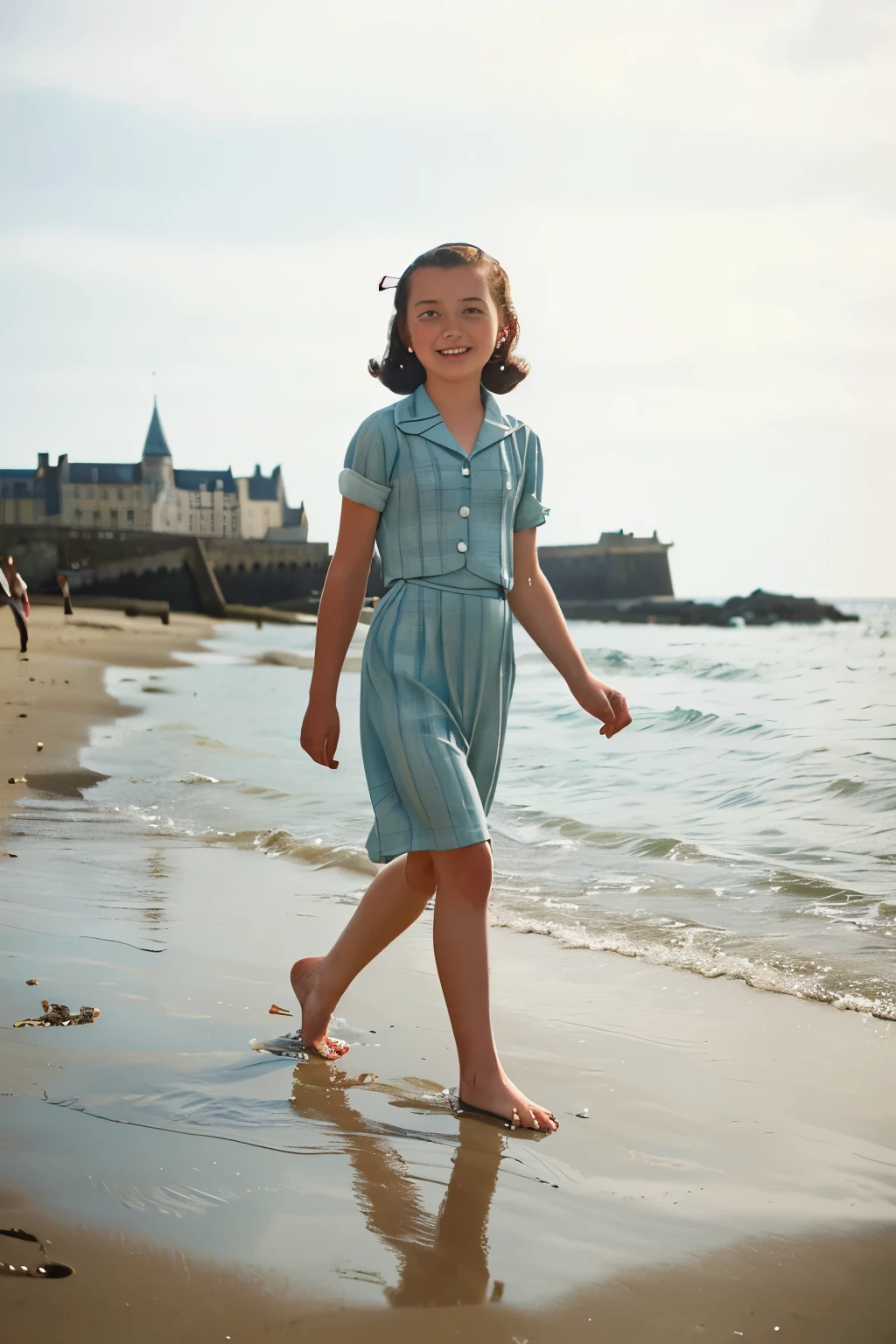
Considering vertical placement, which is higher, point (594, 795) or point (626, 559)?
point (626, 559)

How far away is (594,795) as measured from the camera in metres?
7.01

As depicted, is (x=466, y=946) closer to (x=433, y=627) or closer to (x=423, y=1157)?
(x=423, y=1157)

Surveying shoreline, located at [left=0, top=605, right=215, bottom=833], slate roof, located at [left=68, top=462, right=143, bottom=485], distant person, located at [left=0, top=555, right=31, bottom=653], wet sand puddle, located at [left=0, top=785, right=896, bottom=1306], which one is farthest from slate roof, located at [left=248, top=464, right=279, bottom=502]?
wet sand puddle, located at [left=0, top=785, right=896, bottom=1306]

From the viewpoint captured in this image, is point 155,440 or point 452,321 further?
point 155,440

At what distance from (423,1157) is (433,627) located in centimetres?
87

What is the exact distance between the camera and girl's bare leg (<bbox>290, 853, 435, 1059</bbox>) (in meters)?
2.28

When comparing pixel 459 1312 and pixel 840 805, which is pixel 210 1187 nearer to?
pixel 459 1312

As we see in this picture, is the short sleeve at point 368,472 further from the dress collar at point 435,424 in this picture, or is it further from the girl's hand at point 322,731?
the girl's hand at point 322,731

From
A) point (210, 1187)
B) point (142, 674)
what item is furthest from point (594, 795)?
point (142, 674)

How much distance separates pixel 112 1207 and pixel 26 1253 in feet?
0.48

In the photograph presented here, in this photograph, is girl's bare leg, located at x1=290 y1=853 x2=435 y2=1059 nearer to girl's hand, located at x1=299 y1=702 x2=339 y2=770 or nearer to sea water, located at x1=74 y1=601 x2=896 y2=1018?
girl's hand, located at x1=299 y1=702 x2=339 y2=770

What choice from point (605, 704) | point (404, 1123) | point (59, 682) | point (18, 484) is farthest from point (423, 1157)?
point (18, 484)

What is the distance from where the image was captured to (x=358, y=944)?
2.33 metres

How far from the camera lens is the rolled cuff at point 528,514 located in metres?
2.37
